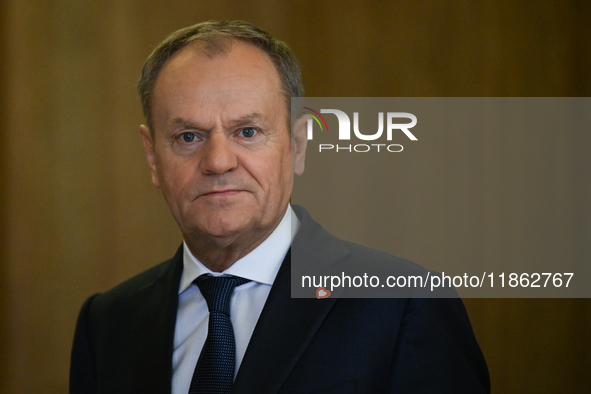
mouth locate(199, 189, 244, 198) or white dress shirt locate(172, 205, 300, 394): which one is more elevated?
mouth locate(199, 189, 244, 198)

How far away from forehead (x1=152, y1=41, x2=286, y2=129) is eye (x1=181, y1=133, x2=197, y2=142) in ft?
0.16

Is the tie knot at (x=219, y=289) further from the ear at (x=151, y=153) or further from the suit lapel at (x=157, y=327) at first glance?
the ear at (x=151, y=153)

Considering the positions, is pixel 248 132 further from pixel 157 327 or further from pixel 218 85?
pixel 157 327

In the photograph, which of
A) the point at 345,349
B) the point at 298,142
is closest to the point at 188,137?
the point at 298,142

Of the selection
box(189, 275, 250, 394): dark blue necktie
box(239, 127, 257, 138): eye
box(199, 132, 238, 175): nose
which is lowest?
box(189, 275, 250, 394): dark blue necktie

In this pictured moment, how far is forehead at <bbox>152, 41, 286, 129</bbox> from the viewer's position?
4.70 feet

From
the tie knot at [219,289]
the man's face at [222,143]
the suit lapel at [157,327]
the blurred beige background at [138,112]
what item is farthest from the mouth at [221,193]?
the blurred beige background at [138,112]

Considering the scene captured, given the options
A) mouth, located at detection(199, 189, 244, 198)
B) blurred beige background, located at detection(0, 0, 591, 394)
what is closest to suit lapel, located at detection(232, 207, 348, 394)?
mouth, located at detection(199, 189, 244, 198)

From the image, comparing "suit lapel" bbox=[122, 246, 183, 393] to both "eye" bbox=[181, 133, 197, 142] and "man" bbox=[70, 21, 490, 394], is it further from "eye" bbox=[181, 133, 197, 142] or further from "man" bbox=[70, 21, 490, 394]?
"eye" bbox=[181, 133, 197, 142]

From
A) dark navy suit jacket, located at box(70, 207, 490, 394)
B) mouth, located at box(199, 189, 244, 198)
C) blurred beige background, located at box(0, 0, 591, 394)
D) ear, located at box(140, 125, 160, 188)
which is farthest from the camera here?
blurred beige background, located at box(0, 0, 591, 394)

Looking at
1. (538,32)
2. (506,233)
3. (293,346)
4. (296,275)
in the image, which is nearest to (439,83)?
(538,32)

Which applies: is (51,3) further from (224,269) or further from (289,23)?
(224,269)

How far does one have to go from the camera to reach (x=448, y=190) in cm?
229

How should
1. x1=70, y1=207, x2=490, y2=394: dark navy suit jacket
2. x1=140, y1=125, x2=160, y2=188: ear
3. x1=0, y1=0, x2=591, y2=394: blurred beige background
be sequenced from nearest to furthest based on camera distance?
x1=70, y1=207, x2=490, y2=394: dark navy suit jacket < x1=140, y1=125, x2=160, y2=188: ear < x1=0, y1=0, x2=591, y2=394: blurred beige background
